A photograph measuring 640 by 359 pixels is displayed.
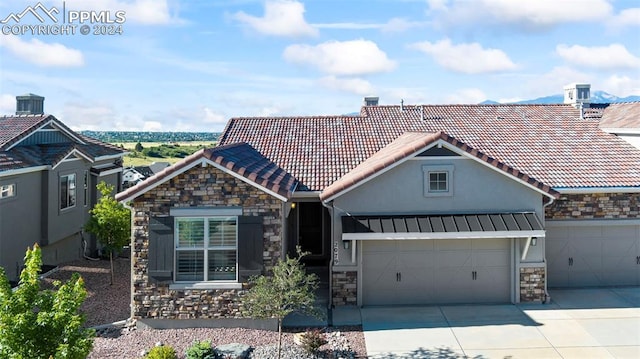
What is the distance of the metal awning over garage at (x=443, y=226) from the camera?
13.3m

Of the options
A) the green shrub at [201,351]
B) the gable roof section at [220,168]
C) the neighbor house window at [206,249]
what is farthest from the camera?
the neighbor house window at [206,249]

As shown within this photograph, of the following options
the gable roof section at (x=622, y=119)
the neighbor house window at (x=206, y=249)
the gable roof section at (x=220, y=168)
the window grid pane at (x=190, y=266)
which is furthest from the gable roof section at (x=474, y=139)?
the window grid pane at (x=190, y=266)

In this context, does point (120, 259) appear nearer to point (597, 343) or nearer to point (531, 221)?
point (531, 221)

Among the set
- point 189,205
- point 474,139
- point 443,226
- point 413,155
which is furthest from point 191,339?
point 474,139

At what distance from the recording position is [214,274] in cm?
1266

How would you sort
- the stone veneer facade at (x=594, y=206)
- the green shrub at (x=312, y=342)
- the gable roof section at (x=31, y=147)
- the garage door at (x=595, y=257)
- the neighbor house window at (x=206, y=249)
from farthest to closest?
the gable roof section at (x=31, y=147) < the garage door at (x=595, y=257) < the stone veneer facade at (x=594, y=206) < the neighbor house window at (x=206, y=249) < the green shrub at (x=312, y=342)

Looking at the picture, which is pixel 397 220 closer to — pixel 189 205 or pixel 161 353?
pixel 189 205

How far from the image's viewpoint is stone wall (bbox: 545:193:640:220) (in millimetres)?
15586

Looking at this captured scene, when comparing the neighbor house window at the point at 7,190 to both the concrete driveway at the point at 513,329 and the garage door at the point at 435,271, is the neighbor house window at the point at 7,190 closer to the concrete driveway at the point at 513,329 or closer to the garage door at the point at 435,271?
the concrete driveway at the point at 513,329

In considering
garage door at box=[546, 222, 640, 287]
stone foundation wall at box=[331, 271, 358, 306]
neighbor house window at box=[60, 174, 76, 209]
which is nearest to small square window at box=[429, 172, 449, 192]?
stone foundation wall at box=[331, 271, 358, 306]

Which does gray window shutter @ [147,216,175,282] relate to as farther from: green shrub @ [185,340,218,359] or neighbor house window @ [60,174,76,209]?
neighbor house window @ [60,174,76,209]

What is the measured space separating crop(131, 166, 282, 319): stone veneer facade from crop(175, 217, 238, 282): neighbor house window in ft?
1.25

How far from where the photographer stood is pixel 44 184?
18.4 meters

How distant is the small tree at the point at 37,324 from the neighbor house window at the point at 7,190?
967 centimetres
